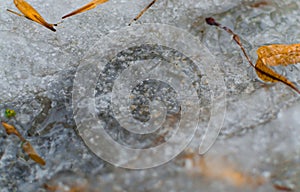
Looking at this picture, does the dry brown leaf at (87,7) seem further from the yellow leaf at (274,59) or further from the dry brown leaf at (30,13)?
the yellow leaf at (274,59)

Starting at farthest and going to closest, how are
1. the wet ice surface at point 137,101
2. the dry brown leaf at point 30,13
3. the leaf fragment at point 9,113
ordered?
the dry brown leaf at point 30,13
the leaf fragment at point 9,113
the wet ice surface at point 137,101

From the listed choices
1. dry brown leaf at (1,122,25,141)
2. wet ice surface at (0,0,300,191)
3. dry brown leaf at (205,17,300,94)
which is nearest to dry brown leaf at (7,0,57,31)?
wet ice surface at (0,0,300,191)

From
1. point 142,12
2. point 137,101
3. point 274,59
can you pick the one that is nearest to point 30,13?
point 142,12

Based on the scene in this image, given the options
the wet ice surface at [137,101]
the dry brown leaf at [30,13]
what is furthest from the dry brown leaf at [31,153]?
the dry brown leaf at [30,13]

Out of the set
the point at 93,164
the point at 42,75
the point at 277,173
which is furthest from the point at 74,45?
the point at 277,173

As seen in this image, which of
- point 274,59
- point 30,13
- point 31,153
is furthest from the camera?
point 30,13

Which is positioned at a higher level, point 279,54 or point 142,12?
→ point 142,12

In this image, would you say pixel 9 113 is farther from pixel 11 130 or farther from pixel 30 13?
pixel 30 13
